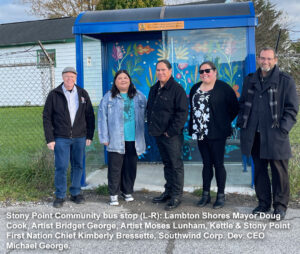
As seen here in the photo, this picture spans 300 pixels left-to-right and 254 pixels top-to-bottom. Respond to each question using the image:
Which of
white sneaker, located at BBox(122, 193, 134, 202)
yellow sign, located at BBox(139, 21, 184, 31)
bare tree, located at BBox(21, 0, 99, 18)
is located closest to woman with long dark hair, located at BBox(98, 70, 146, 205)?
white sneaker, located at BBox(122, 193, 134, 202)

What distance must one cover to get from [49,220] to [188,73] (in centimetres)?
335

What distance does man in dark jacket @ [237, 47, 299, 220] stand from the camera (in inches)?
147

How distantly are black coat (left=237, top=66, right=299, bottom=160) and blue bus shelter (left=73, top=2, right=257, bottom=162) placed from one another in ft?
3.08

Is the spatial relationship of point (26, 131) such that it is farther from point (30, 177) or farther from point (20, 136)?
point (30, 177)

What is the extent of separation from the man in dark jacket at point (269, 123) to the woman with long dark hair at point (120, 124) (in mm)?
1294

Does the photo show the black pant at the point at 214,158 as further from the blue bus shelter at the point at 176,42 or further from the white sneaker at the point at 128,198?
the blue bus shelter at the point at 176,42

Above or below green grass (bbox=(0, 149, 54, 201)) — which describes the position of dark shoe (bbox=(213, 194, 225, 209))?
below

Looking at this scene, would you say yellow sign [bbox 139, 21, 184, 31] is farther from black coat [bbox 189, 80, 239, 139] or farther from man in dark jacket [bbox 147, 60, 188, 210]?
black coat [bbox 189, 80, 239, 139]

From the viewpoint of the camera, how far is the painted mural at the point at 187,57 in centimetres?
544

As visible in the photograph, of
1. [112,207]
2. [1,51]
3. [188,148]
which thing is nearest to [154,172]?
[188,148]

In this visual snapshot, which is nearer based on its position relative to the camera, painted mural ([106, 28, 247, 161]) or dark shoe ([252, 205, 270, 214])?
dark shoe ([252, 205, 270, 214])

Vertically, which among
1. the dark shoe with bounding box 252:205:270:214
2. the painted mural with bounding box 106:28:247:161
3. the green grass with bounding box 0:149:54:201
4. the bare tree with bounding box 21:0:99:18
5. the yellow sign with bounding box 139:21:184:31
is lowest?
the dark shoe with bounding box 252:205:270:214

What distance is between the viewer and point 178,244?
10.9 ft

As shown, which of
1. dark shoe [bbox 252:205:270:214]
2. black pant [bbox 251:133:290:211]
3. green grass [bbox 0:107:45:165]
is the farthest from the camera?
green grass [bbox 0:107:45:165]
